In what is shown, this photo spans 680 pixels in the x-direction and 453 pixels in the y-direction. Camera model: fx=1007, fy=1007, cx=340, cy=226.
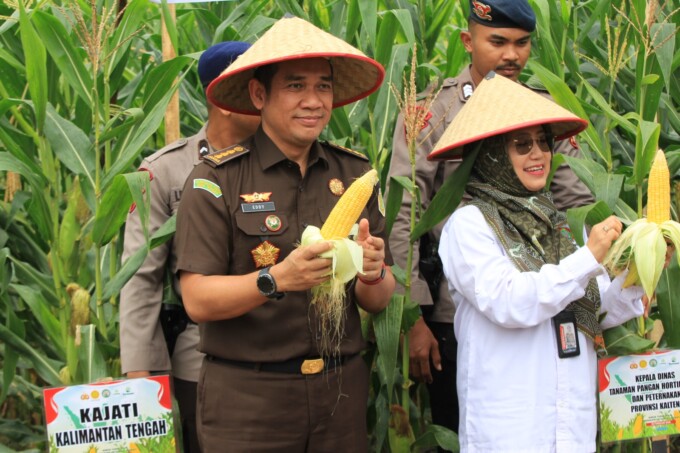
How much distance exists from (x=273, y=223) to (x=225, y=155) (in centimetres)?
25

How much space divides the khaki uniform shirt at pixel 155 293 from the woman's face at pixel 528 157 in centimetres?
111

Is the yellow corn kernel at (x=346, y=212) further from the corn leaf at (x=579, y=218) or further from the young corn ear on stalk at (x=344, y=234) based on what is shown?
the corn leaf at (x=579, y=218)

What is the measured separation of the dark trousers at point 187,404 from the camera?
3432mm

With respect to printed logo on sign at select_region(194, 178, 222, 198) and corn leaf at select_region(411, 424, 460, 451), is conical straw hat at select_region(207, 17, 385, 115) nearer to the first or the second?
printed logo on sign at select_region(194, 178, 222, 198)

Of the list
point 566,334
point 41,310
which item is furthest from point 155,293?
point 566,334

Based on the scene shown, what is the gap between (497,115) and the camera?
298 cm

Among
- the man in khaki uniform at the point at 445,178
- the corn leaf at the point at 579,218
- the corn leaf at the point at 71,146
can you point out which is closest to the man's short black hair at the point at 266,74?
the man in khaki uniform at the point at 445,178

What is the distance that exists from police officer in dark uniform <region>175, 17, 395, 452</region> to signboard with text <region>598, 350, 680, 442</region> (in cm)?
84

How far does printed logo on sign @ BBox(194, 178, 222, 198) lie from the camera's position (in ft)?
9.14

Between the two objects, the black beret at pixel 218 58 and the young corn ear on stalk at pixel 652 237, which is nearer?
the young corn ear on stalk at pixel 652 237

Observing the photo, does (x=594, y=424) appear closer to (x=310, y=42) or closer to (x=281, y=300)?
(x=281, y=300)

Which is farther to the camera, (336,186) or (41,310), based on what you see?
(41,310)

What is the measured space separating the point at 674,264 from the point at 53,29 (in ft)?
7.59

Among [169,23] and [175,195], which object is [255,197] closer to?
[175,195]
